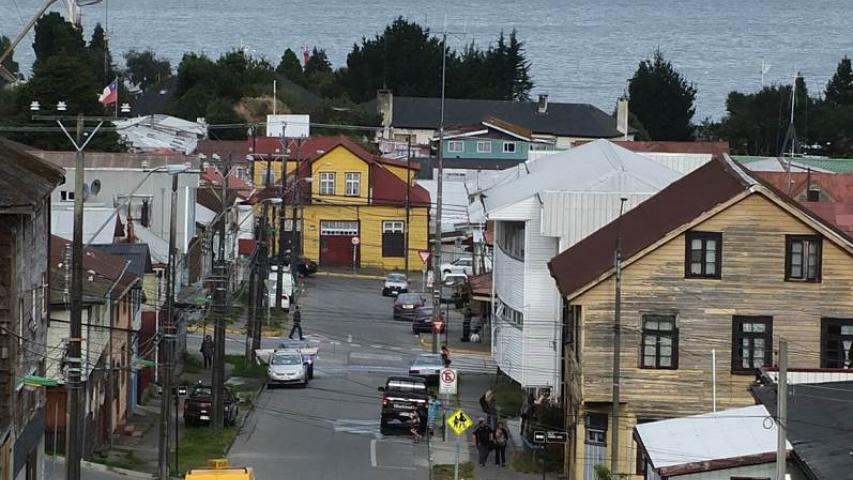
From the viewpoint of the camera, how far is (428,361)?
65.8 metres

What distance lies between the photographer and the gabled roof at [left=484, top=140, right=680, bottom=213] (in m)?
57.4

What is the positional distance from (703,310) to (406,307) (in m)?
34.7

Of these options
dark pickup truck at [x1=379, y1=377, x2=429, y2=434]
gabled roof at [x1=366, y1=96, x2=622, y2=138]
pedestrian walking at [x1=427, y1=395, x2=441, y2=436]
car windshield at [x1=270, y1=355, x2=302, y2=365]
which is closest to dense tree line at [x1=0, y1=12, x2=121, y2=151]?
gabled roof at [x1=366, y1=96, x2=622, y2=138]

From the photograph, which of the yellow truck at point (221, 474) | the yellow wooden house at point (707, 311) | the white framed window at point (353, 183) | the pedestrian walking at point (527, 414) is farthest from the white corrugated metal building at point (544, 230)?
the white framed window at point (353, 183)

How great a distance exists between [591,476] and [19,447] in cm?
1482

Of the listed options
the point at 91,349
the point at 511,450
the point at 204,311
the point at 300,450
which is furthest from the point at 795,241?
the point at 204,311

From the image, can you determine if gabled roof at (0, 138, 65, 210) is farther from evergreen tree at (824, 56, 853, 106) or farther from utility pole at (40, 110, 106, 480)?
evergreen tree at (824, 56, 853, 106)

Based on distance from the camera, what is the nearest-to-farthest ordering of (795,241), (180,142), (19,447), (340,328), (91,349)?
(19,447), (795,241), (91,349), (340,328), (180,142)

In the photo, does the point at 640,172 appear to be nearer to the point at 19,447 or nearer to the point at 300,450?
the point at 300,450

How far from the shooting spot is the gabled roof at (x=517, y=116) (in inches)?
5817

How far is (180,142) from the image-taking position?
418 feet

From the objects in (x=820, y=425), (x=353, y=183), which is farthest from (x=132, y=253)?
(x=353, y=183)

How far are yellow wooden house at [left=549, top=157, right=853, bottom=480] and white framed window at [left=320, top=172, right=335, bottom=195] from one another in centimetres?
5241

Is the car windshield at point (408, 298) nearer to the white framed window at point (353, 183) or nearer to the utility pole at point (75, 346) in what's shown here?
the white framed window at point (353, 183)
